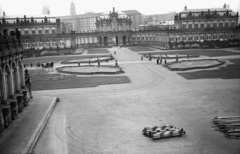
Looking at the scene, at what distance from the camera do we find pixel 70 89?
41812 mm

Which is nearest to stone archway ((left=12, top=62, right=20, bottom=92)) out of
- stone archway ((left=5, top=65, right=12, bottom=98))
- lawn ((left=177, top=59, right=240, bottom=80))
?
stone archway ((left=5, top=65, right=12, bottom=98))

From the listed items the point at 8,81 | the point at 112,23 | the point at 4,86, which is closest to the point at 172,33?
the point at 112,23

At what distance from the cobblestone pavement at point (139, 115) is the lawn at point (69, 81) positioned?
2435mm

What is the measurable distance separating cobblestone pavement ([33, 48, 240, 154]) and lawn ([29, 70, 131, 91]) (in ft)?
7.99

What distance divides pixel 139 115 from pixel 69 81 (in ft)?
73.3

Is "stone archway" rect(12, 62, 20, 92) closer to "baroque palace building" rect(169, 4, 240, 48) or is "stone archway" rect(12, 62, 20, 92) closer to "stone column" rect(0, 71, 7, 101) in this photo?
"stone column" rect(0, 71, 7, 101)

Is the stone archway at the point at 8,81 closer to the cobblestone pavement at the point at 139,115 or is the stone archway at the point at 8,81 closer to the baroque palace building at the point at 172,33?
the cobblestone pavement at the point at 139,115

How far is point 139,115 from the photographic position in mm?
28344

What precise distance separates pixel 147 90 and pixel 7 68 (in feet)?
64.7

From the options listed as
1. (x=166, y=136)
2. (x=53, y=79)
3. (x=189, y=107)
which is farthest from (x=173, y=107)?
(x=53, y=79)

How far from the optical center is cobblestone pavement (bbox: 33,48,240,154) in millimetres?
20969

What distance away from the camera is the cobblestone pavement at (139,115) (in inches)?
826

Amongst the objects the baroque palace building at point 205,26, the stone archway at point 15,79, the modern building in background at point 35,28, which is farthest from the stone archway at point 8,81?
the baroque palace building at point 205,26

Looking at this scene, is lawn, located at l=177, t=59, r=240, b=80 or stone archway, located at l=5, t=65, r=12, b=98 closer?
stone archway, located at l=5, t=65, r=12, b=98
